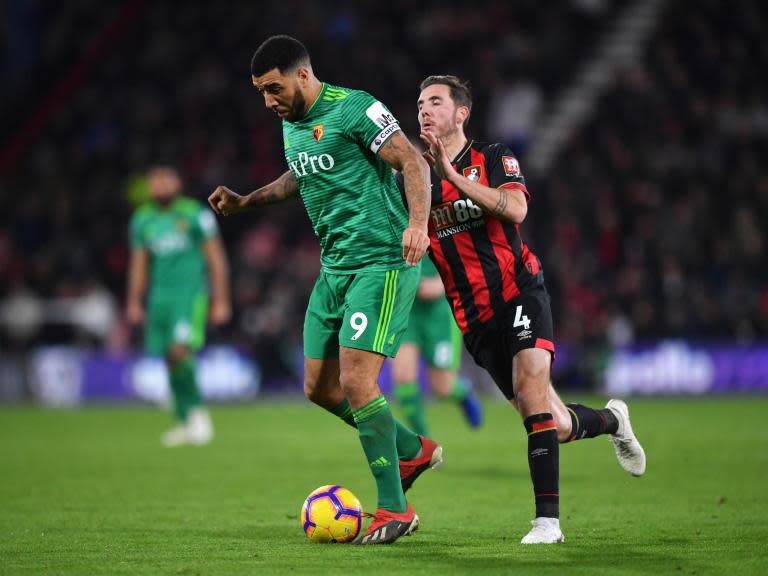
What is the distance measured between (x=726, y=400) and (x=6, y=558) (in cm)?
1354

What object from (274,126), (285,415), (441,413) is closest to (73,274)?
(274,126)

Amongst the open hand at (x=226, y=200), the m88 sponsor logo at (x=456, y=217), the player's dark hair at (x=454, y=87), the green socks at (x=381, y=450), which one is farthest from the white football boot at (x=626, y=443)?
the open hand at (x=226, y=200)

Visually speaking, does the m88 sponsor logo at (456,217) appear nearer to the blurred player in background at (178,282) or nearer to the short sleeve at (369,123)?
the short sleeve at (369,123)

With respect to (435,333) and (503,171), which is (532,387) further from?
(435,333)

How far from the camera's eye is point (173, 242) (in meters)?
12.7

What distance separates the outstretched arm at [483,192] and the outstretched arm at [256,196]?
3.42ft

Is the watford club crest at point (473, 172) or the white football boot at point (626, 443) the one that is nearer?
the watford club crest at point (473, 172)

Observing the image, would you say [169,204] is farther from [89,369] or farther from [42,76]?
[42,76]

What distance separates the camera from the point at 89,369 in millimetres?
19391

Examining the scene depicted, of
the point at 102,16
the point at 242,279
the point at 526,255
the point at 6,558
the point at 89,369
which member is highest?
the point at 102,16

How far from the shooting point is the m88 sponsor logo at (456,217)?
6.50m

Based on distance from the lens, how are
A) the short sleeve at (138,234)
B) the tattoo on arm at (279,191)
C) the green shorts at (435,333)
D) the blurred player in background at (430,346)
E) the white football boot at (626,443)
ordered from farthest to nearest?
the short sleeve at (138,234) → the green shorts at (435,333) → the blurred player in background at (430,346) → the white football boot at (626,443) → the tattoo on arm at (279,191)

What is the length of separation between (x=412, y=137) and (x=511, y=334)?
46.0 ft

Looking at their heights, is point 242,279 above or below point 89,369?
above
